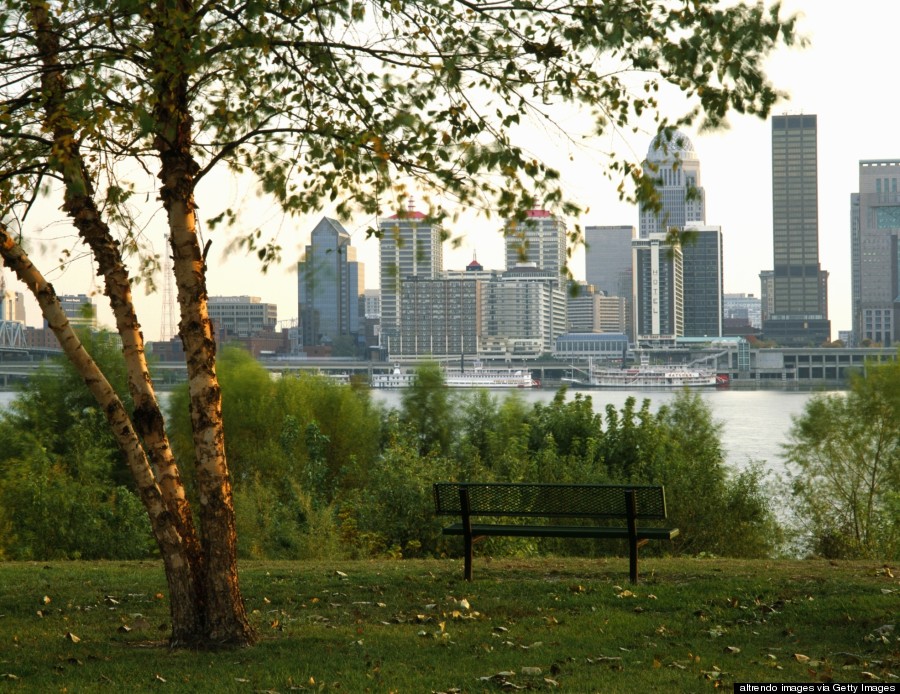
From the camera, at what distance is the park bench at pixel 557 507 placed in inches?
260

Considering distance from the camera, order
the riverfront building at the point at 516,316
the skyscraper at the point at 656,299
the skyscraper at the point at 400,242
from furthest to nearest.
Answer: the skyscraper at the point at 656,299, the riverfront building at the point at 516,316, the skyscraper at the point at 400,242

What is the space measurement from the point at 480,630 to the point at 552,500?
202 cm

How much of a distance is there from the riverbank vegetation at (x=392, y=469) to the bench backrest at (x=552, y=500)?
12.0 ft

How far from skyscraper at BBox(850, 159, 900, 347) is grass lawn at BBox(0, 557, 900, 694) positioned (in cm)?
13159

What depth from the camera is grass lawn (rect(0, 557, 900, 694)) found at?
4223 mm

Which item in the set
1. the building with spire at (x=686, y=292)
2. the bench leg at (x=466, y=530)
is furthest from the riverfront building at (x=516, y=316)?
the bench leg at (x=466, y=530)

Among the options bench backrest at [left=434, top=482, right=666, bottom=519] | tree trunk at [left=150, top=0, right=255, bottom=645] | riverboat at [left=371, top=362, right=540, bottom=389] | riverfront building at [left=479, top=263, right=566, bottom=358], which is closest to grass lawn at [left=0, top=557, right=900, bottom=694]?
tree trunk at [left=150, top=0, right=255, bottom=645]

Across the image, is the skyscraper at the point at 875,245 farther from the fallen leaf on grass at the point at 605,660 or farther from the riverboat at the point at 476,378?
the fallen leaf on grass at the point at 605,660

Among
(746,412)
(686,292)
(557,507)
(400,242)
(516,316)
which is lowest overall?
(746,412)

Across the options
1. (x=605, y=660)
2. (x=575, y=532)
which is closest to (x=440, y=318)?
(x=575, y=532)

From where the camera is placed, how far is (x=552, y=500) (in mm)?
7059

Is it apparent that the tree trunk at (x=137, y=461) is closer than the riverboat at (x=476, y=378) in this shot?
Yes

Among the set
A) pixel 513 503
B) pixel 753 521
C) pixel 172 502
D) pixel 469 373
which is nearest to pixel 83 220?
pixel 172 502

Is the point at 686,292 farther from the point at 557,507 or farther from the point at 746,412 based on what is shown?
the point at 557,507
